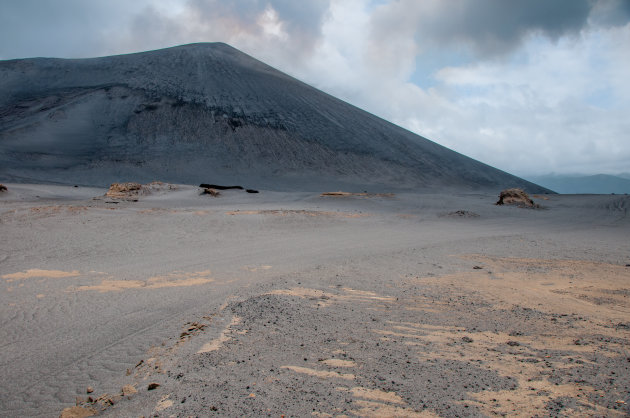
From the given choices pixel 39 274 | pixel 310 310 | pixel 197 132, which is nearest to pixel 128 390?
pixel 310 310

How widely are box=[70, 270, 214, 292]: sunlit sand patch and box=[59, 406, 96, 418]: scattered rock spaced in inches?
123

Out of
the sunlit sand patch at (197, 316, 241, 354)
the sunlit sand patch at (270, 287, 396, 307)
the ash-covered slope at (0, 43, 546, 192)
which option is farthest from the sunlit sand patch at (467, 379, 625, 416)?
the ash-covered slope at (0, 43, 546, 192)

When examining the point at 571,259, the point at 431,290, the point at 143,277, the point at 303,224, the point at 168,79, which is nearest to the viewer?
the point at 431,290

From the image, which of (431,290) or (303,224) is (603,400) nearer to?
(431,290)

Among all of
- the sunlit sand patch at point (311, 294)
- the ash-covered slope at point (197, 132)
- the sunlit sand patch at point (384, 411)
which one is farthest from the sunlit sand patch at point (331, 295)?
the ash-covered slope at point (197, 132)

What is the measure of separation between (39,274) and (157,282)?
188 centimetres

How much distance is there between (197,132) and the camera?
38156 millimetres

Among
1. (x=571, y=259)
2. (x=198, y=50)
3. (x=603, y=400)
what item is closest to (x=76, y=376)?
(x=603, y=400)

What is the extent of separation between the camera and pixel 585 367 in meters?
2.53

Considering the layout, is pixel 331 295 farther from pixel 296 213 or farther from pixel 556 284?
pixel 296 213

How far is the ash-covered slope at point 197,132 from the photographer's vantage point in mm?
32719

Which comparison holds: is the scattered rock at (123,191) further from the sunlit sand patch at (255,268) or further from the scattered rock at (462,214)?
the scattered rock at (462,214)

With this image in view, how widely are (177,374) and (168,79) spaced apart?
47.1 meters

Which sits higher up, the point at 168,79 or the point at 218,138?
the point at 168,79
